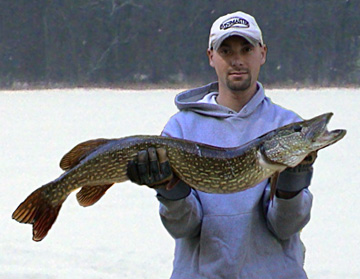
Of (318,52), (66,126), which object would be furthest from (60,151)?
(318,52)

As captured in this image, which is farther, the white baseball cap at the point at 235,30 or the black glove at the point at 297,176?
the white baseball cap at the point at 235,30

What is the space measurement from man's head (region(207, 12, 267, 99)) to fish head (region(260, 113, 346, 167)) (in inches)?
12.0

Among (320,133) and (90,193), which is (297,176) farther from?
(90,193)

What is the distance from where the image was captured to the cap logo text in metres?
2.27

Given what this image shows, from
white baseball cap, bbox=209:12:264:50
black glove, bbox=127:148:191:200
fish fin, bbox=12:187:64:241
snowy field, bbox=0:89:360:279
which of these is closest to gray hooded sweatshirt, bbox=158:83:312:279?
black glove, bbox=127:148:191:200

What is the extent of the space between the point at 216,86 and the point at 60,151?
6.04m

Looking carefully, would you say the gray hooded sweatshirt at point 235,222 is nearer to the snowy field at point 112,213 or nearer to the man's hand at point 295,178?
the man's hand at point 295,178

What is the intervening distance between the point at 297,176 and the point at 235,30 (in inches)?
22.2

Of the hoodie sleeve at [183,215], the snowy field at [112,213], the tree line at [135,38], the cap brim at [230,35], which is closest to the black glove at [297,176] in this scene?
the hoodie sleeve at [183,215]

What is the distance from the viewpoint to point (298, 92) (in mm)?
13547

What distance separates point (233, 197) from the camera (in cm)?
218

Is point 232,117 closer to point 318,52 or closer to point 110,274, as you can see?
point 110,274

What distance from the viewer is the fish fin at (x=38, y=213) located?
207cm

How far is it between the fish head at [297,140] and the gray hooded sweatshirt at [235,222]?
0.18m
